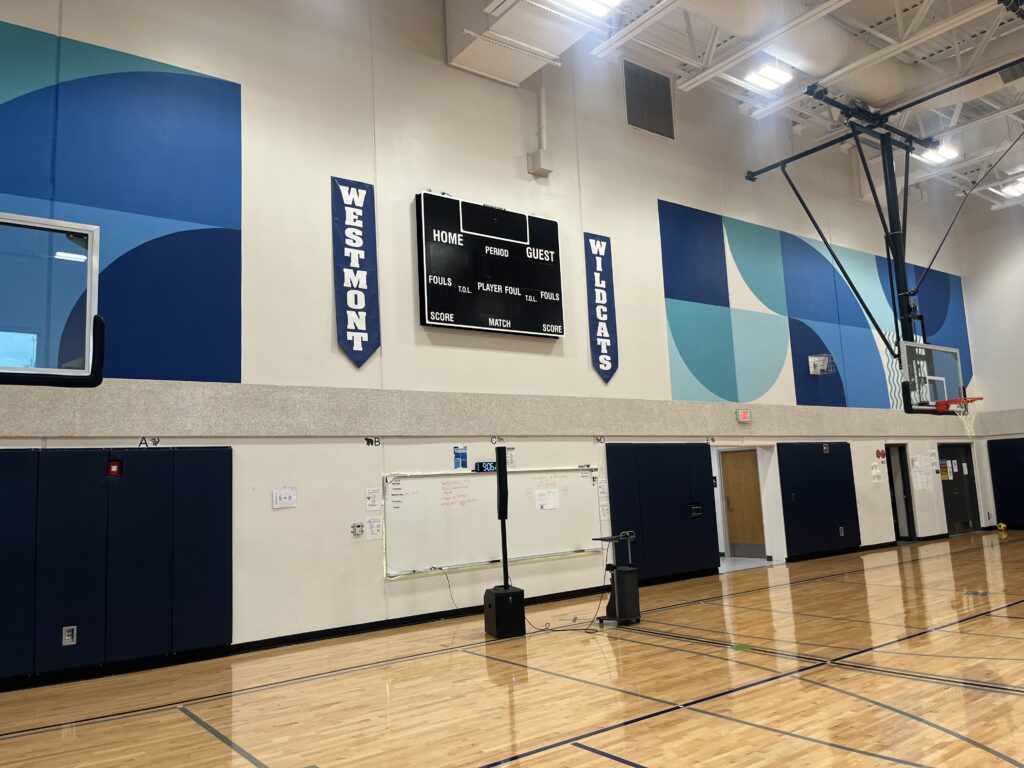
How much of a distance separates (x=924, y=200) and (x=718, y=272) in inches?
308

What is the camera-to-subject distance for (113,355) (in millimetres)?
7312

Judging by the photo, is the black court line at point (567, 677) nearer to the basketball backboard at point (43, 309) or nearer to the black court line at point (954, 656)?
the black court line at point (954, 656)

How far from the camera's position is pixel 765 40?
10.1 meters

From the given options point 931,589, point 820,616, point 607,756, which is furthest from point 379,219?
point 931,589

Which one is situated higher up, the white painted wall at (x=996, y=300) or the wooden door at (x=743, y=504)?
the white painted wall at (x=996, y=300)

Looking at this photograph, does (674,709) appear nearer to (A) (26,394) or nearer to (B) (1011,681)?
(B) (1011,681)

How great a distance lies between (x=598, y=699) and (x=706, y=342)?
8.42 meters

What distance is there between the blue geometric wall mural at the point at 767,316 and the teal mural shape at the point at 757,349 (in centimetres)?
2

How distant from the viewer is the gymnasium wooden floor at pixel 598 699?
4.24 metres

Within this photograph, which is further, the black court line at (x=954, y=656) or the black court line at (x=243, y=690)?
the black court line at (x=954, y=656)

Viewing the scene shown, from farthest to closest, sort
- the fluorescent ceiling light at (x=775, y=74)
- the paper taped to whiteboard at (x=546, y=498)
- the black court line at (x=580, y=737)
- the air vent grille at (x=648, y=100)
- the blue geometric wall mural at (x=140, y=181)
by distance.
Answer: the air vent grille at (x=648, y=100), the fluorescent ceiling light at (x=775, y=74), the paper taped to whiteboard at (x=546, y=498), the blue geometric wall mural at (x=140, y=181), the black court line at (x=580, y=737)

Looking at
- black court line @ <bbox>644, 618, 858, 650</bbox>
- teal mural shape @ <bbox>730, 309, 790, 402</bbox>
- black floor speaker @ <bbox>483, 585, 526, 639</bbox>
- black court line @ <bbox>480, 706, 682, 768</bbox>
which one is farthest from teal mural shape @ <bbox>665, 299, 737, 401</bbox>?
black court line @ <bbox>480, 706, 682, 768</bbox>

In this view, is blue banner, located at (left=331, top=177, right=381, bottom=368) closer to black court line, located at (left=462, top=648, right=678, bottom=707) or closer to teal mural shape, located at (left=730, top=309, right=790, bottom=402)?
black court line, located at (left=462, top=648, right=678, bottom=707)

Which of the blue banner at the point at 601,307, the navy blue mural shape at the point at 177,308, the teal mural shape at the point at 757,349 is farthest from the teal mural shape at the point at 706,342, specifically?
the navy blue mural shape at the point at 177,308
